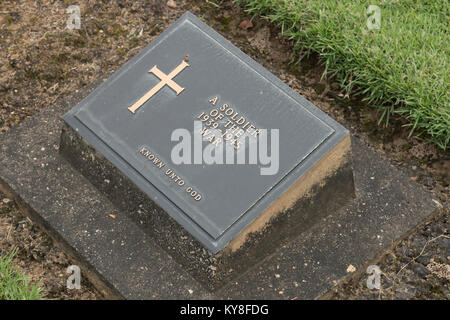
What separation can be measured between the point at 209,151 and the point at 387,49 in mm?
1249

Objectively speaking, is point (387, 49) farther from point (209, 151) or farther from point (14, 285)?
point (14, 285)

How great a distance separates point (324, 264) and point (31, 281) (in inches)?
50.9

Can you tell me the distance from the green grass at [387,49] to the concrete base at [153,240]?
0.37m

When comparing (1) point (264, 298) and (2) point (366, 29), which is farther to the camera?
(2) point (366, 29)

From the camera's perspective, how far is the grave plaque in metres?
2.93

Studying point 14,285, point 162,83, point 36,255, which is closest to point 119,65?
point 162,83

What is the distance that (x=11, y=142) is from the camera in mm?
3533

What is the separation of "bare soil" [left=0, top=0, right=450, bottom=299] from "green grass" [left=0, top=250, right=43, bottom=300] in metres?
0.07

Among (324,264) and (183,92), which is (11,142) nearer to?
(183,92)

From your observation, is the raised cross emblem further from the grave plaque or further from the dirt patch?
the dirt patch

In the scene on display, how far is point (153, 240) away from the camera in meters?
3.16

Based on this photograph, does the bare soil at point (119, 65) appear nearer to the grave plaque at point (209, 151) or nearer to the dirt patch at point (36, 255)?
the dirt patch at point (36, 255)

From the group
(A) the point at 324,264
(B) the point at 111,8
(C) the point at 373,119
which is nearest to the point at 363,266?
(A) the point at 324,264

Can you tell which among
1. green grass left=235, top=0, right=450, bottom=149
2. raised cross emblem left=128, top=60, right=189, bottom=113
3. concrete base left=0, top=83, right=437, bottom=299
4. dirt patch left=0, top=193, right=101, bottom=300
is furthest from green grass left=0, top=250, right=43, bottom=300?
green grass left=235, top=0, right=450, bottom=149
